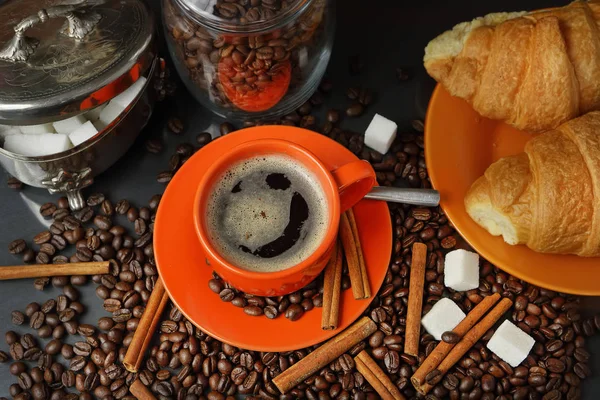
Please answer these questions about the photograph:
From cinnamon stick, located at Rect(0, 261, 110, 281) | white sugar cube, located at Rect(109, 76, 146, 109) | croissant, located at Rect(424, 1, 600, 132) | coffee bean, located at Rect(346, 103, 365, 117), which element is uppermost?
croissant, located at Rect(424, 1, 600, 132)

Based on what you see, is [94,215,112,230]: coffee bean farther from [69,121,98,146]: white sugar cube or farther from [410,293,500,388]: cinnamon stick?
[410,293,500,388]: cinnamon stick

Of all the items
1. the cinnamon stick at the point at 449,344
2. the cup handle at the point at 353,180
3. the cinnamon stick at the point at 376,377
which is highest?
the cup handle at the point at 353,180

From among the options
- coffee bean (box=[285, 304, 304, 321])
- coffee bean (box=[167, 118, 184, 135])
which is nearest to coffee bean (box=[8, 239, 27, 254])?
coffee bean (box=[167, 118, 184, 135])

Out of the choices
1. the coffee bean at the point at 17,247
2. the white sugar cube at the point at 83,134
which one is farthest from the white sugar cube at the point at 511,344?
the coffee bean at the point at 17,247

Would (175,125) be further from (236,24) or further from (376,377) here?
(376,377)

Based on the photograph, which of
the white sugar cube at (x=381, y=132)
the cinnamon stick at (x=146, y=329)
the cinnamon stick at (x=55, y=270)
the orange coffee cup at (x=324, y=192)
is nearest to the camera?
the orange coffee cup at (x=324, y=192)

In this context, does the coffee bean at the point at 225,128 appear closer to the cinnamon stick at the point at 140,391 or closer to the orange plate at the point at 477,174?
the orange plate at the point at 477,174
